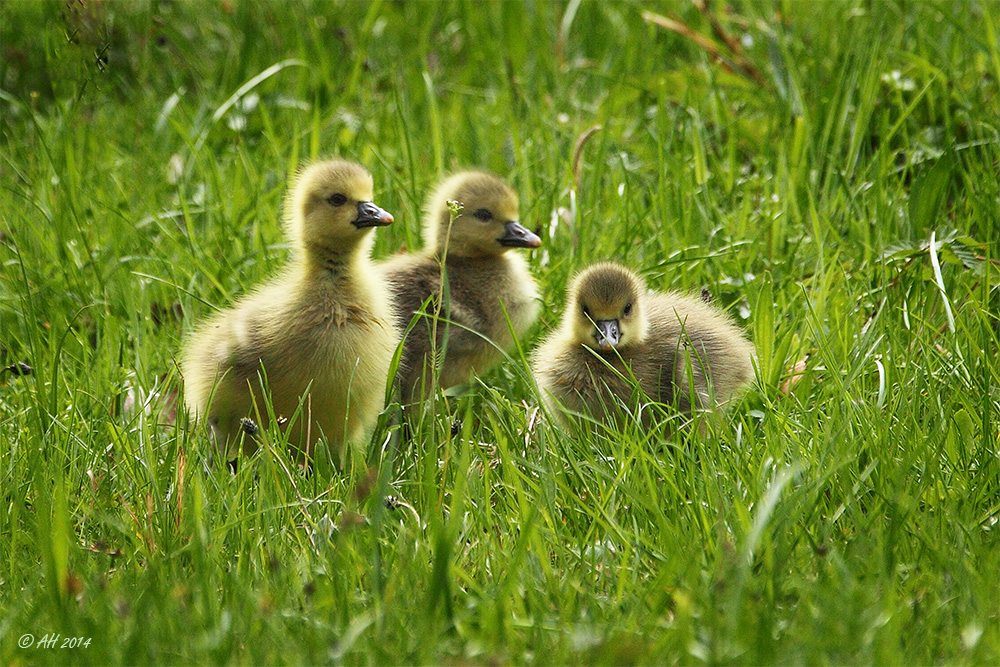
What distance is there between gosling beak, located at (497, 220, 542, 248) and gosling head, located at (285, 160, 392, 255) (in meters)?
0.59

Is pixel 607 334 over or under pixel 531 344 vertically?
over

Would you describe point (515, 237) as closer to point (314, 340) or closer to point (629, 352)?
point (629, 352)

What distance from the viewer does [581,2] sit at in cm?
680

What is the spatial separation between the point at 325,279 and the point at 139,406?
0.66 m

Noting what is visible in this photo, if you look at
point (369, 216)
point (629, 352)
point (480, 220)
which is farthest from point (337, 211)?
point (629, 352)

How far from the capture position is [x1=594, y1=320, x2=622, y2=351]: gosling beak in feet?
10.9

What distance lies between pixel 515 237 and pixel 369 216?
658mm

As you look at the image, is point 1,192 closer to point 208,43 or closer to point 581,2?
point 208,43

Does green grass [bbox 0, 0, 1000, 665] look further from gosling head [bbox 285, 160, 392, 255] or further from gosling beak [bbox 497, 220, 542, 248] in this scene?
gosling head [bbox 285, 160, 392, 255]

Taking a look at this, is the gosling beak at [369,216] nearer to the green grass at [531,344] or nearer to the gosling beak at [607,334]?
the green grass at [531,344]

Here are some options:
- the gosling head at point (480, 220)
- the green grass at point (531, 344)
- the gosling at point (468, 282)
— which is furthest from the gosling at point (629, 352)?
the gosling head at point (480, 220)

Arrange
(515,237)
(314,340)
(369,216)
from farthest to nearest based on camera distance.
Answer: (515,237) → (369,216) → (314,340)

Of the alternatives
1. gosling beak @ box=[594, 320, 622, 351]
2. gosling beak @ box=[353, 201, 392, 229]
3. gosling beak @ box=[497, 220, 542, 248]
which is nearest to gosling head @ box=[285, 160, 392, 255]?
gosling beak @ box=[353, 201, 392, 229]

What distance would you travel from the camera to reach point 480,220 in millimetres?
4098
